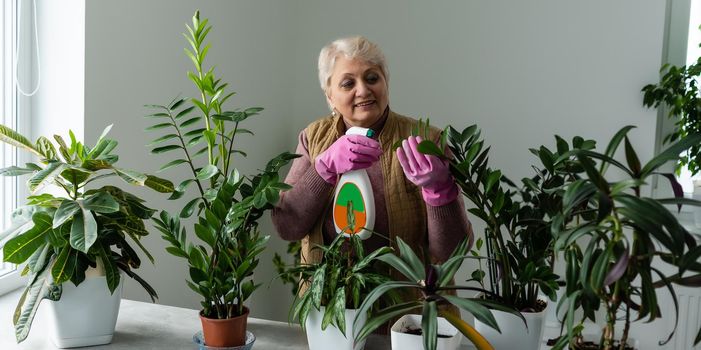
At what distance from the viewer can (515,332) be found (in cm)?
117

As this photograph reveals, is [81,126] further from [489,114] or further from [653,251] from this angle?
[489,114]

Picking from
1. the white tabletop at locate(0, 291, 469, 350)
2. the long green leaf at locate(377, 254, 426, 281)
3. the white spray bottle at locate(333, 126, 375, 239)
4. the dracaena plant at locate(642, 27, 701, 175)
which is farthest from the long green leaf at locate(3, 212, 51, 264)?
the dracaena plant at locate(642, 27, 701, 175)

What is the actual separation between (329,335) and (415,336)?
0.72 ft

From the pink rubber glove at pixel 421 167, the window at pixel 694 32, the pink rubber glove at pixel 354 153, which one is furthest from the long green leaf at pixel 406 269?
the window at pixel 694 32

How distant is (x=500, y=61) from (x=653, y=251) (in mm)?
2326

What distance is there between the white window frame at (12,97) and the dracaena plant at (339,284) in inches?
46.1

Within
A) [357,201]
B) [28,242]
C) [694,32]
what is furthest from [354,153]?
[694,32]

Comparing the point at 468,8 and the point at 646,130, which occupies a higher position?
the point at 468,8

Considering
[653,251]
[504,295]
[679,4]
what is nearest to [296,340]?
[504,295]

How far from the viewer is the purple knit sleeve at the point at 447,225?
1.67m

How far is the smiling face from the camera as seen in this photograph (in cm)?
184

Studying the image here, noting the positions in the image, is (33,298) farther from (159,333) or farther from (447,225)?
(447,225)

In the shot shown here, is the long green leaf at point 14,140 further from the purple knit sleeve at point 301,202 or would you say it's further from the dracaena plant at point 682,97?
the dracaena plant at point 682,97

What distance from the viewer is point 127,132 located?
83.4 inches
